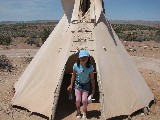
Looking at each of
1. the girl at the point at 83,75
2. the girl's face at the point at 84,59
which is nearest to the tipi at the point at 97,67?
the girl at the point at 83,75

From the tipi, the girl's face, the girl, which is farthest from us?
the tipi

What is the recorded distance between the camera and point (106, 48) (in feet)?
27.5

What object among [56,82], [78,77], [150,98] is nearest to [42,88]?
[56,82]

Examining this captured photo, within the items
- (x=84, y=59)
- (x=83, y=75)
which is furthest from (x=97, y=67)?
(x=84, y=59)

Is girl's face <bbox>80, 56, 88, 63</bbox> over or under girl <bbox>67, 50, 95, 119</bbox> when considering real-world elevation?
over

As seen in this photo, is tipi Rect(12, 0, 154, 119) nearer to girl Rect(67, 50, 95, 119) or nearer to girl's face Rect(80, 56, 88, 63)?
girl Rect(67, 50, 95, 119)

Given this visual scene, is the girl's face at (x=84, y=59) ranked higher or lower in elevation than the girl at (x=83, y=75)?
higher

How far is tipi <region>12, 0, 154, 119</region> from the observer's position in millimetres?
7571

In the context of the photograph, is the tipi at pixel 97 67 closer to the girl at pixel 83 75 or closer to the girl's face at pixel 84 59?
the girl at pixel 83 75

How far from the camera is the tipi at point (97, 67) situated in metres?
7.57

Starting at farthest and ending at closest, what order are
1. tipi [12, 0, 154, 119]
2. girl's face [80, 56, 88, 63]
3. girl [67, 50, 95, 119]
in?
1. tipi [12, 0, 154, 119]
2. girl [67, 50, 95, 119]
3. girl's face [80, 56, 88, 63]

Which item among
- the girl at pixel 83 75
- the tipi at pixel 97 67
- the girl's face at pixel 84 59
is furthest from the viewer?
the tipi at pixel 97 67

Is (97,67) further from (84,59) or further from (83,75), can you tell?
(84,59)

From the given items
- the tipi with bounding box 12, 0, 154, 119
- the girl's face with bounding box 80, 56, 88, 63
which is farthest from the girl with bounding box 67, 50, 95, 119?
the tipi with bounding box 12, 0, 154, 119
